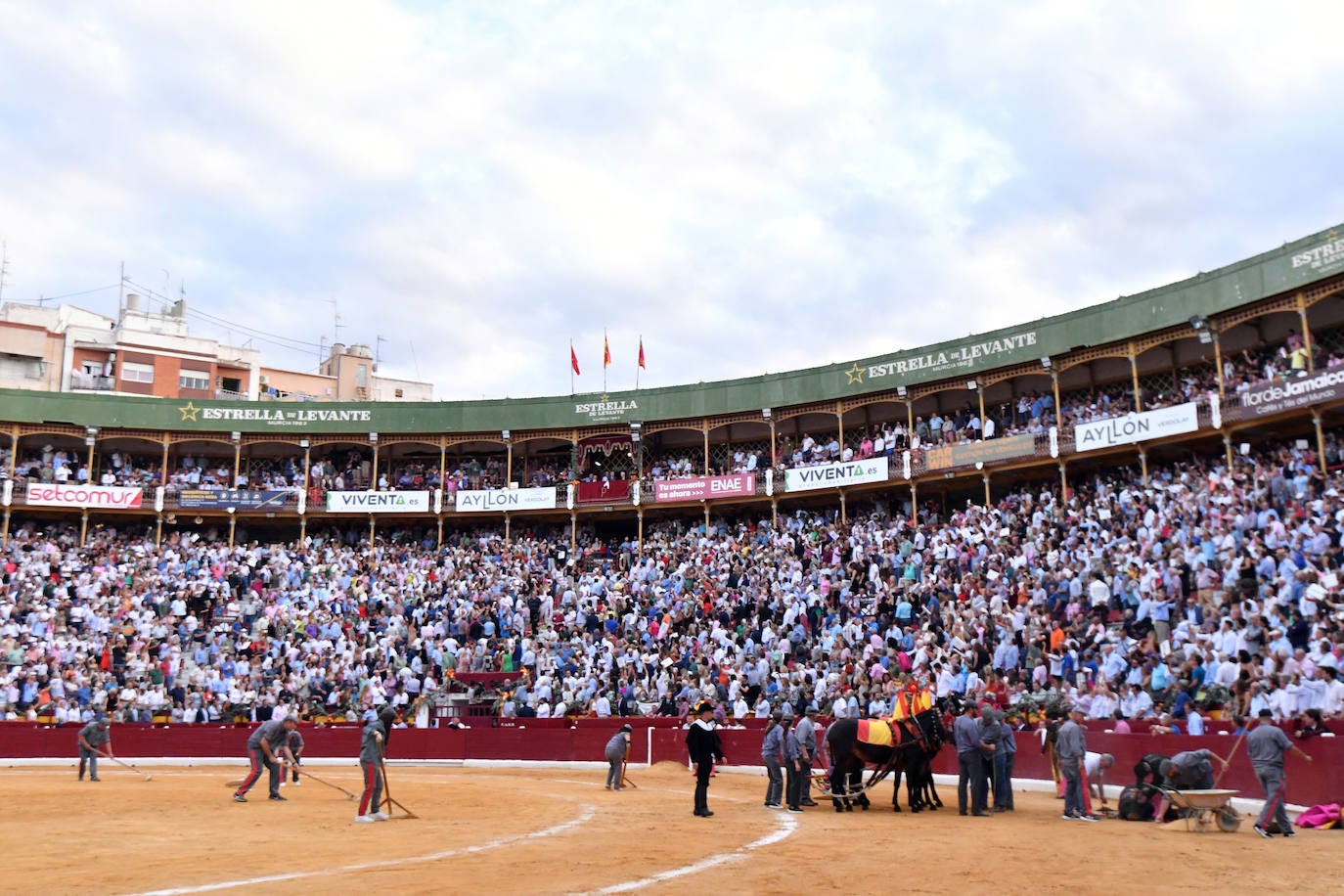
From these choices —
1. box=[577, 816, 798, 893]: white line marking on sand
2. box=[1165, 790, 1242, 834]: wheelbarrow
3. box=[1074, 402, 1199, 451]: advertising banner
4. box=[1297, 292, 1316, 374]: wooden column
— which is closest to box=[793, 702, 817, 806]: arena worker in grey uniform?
box=[577, 816, 798, 893]: white line marking on sand

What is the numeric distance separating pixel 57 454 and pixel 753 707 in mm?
31047

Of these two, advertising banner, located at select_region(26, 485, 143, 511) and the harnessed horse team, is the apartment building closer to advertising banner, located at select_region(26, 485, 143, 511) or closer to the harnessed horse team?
advertising banner, located at select_region(26, 485, 143, 511)

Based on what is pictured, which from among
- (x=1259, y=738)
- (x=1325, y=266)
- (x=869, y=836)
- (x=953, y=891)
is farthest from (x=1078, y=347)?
(x=953, y=891)

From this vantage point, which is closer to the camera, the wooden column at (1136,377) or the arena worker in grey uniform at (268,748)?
the arena worker in grey uniform at (268,748)

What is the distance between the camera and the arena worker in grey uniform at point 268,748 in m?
19.1

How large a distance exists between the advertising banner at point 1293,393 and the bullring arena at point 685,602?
3.8 inches

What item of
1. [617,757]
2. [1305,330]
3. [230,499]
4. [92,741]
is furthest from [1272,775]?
[230,499]

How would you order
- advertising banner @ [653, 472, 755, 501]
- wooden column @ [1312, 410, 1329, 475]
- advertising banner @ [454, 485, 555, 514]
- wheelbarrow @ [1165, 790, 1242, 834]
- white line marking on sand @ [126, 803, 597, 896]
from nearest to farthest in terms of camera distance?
white line marking on sand @ [126, 803, 597, 896], wheelbarrow @ [1165, 790, 1242, 834], wooden column @ [1312, 410, 1329, 475], advertising banner @ [653, 472, 755, 501], advertising banner @ [454, 485, 555, 514]

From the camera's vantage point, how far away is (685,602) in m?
34.6

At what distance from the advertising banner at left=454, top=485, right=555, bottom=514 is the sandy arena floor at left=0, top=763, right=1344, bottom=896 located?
920 inches

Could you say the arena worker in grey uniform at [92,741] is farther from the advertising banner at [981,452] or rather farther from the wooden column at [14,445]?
the advertising banner at [981,452]

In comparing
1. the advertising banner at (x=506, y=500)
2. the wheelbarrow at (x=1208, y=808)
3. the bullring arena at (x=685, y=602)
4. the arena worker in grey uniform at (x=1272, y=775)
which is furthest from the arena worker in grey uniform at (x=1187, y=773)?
the advertising banner at (x=506, y=500)

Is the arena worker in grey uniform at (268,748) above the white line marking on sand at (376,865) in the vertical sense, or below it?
above

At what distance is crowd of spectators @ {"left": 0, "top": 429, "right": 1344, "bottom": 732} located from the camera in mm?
21812
